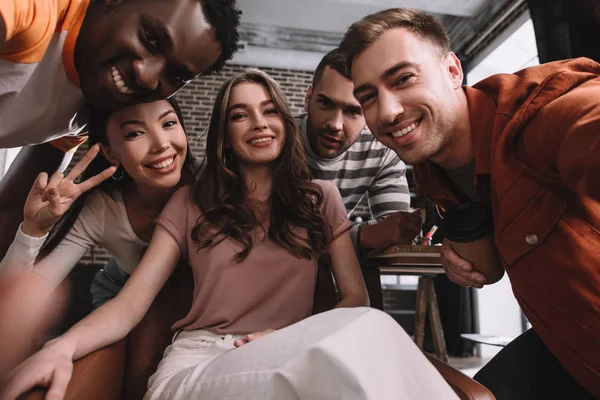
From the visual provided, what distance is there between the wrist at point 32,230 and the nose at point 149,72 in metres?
0.49

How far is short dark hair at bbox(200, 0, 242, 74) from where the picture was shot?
1.47 meters

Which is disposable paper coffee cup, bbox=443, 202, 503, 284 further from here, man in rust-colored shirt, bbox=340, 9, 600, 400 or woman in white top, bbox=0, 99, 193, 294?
woman in white top, bbox=0, 99, 193, 294

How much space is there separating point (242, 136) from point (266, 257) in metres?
0.41

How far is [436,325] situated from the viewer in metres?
3.68

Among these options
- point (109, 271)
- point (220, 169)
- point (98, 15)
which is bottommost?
point (109, 271)

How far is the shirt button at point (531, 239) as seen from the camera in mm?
1036

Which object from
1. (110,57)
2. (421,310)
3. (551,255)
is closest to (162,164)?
(110,57)

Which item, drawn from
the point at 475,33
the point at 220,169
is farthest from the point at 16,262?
the point at 475,33

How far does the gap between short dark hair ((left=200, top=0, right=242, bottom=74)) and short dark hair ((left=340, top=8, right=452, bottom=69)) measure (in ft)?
1.35

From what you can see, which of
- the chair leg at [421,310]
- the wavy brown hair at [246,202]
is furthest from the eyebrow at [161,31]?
the chair leg at [421,310]

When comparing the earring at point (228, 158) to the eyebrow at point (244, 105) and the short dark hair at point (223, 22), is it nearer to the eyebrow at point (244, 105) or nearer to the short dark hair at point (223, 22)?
the eyebrow at point (244, 105)

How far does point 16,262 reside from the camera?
1.36 meters

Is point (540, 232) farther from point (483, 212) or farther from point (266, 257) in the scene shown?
point (266, 257)

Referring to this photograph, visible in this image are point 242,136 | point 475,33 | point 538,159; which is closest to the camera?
point 538,159
